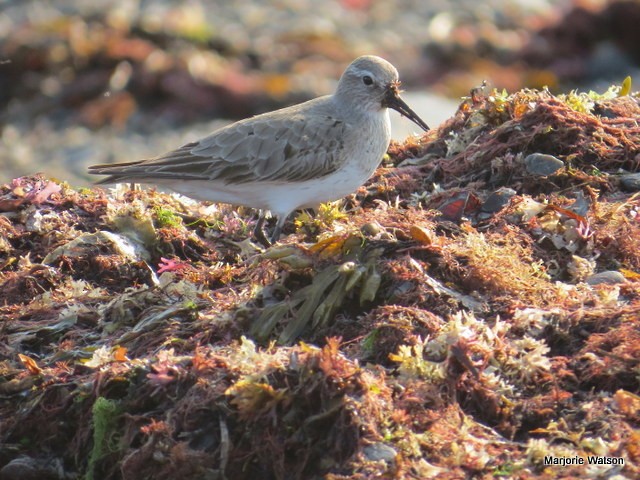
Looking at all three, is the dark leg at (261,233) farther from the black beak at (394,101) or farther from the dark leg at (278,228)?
the black beak at (394,101)

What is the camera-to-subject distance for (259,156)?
762 centimetres

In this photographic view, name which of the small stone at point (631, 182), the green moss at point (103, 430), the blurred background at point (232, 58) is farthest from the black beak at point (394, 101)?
the blurred background at point (232, 58)

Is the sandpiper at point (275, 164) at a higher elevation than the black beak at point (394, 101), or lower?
lower

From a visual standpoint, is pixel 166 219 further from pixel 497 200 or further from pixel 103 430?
pixel 103 430

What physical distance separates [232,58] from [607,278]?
11.2 metres

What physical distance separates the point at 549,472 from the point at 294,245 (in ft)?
6.82

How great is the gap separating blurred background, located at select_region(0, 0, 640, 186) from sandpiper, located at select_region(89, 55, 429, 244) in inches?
216

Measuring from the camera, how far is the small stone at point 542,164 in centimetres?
706

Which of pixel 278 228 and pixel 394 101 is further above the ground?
pixel 394 101

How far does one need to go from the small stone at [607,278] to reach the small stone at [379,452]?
5.98 feet

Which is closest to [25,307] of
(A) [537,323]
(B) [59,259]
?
(B) [59,259]

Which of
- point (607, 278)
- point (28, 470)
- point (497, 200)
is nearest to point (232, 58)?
point (497, 200)

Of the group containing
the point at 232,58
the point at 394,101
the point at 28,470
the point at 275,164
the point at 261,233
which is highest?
the point at 232,58

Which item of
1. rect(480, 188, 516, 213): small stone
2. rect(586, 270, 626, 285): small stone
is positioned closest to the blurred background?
rect(480, 188, 516, 213): small stone
